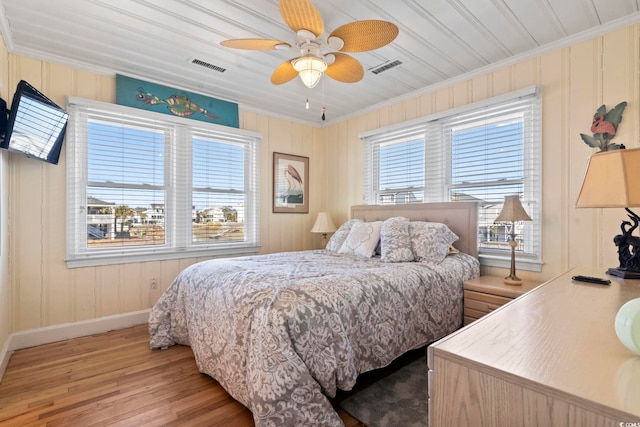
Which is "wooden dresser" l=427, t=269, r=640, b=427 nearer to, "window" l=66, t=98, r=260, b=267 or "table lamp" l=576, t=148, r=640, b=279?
"table lamp" l=576, t=148, r=640, b=279

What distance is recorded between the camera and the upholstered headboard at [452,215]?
3.04m

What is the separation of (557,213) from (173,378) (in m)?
3.31

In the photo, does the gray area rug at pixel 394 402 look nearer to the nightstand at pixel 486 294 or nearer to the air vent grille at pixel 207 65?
the nightstand at pixel 486 294

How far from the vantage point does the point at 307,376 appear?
1.55 m

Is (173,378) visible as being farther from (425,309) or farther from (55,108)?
(55,108)

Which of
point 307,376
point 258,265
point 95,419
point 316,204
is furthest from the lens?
point 316,204

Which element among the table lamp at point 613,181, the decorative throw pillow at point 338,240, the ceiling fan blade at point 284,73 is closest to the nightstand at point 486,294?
the table lamp at point 613,181

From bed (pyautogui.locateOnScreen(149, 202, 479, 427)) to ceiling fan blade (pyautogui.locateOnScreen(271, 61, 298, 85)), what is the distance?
1.50m

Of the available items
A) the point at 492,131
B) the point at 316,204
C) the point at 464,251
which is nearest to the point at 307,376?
the point at 464,251

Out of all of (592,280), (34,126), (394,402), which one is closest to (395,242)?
(394,402)

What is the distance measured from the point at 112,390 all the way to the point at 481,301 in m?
2.76

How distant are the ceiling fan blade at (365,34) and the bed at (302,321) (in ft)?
5.03

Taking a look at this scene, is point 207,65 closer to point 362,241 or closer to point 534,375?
point 362,241

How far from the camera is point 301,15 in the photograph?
5.81 feet
